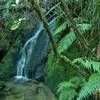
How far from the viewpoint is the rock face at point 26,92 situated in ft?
18.1

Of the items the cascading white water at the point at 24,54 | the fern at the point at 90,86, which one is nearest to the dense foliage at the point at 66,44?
the fern at the point at 90,86

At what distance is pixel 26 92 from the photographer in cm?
589

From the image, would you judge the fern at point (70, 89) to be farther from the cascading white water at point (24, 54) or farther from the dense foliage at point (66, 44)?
the cascading white water at point (24, 54)

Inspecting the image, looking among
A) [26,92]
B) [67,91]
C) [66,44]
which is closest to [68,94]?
[67,91]

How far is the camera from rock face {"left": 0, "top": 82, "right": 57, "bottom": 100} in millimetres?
5508

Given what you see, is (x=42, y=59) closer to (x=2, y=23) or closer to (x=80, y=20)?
(x=2, y=23)

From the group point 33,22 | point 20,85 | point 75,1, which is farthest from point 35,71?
point 75,1

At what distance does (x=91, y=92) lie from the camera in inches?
135

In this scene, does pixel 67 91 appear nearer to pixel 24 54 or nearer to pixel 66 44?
pixel 66 44

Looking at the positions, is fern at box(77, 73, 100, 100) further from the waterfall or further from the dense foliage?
the waterfall

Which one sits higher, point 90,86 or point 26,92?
point 90,86

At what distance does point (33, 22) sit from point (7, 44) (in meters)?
Answer: 1.10

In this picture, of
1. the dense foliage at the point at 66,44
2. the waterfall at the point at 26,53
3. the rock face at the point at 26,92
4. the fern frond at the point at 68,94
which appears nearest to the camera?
the dense foliage at the point at 66,44

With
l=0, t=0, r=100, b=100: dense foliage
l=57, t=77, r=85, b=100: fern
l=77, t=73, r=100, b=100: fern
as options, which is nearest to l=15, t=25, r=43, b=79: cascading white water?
l=0, t=0, r=100, b=100: dense foliage
